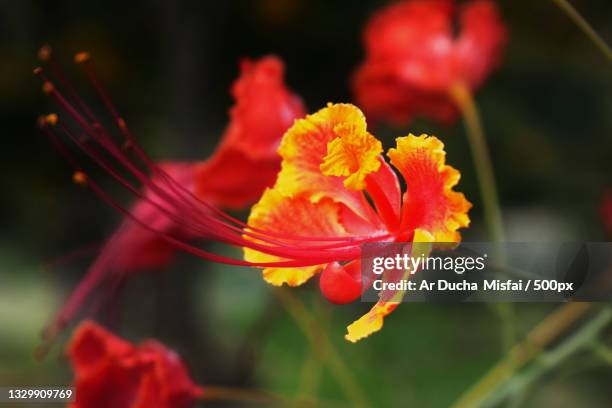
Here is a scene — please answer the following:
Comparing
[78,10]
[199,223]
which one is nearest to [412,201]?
[199,223]

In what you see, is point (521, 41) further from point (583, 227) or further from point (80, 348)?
point (80, 348)

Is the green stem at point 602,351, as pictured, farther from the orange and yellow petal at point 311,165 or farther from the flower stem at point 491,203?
the orange and yellow petal at point 311,165

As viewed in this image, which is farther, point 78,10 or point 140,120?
point 140,120

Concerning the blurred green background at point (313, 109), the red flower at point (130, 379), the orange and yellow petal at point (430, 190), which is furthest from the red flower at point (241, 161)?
the blurred green background at point (313, 109)

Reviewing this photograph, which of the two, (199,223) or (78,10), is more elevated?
(78,10)

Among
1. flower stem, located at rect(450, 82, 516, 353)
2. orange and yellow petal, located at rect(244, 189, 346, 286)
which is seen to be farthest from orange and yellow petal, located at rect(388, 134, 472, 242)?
flower stem, located at rect(450, 82, 516, 353)
